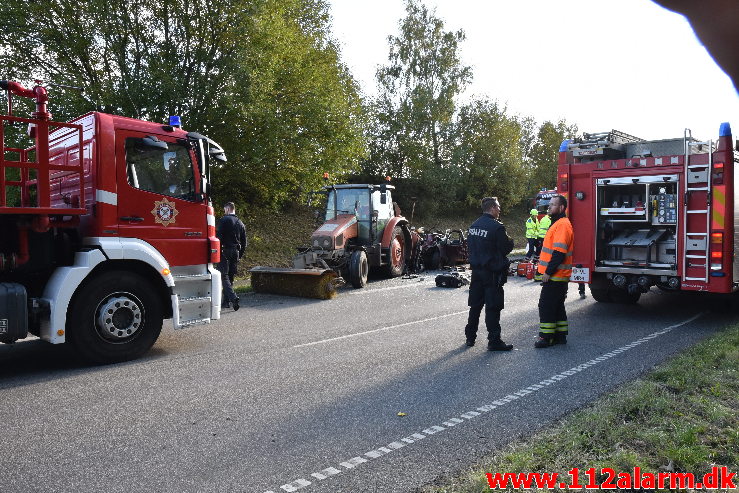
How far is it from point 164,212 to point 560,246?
4.82m

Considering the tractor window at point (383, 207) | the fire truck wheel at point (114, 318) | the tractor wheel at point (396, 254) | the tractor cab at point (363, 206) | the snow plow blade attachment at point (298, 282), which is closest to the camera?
the fire truck wheel at point (114, 318)

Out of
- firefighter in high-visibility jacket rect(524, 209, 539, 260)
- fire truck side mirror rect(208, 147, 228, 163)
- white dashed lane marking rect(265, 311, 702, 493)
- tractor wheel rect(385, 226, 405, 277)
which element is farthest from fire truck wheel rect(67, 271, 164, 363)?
firefighter in high-visibility jacket rect(524, 209, 539, 260)

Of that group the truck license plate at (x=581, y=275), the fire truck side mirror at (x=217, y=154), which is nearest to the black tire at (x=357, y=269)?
the truck license plate at (x=581, y=275)

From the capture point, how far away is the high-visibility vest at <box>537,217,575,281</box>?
7355 mm

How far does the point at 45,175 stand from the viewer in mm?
6094

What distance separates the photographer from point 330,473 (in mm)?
3693

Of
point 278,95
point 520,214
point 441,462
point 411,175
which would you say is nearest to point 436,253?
point 278,95

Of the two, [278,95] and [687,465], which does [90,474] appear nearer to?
[687,465]

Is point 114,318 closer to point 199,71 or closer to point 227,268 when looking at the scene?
point 227,268

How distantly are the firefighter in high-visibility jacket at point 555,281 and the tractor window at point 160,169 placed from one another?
4485mm

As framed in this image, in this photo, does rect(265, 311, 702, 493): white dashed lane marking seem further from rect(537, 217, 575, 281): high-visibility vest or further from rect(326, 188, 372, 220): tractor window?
rect(326, 188, 372, 220): tractor window

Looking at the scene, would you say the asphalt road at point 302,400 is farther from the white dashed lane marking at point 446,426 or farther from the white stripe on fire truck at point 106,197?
the white stripe on fire truck at point 106,197

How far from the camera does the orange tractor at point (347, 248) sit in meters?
11.7

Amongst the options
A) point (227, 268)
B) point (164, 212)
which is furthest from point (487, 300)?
point (227, 268)
